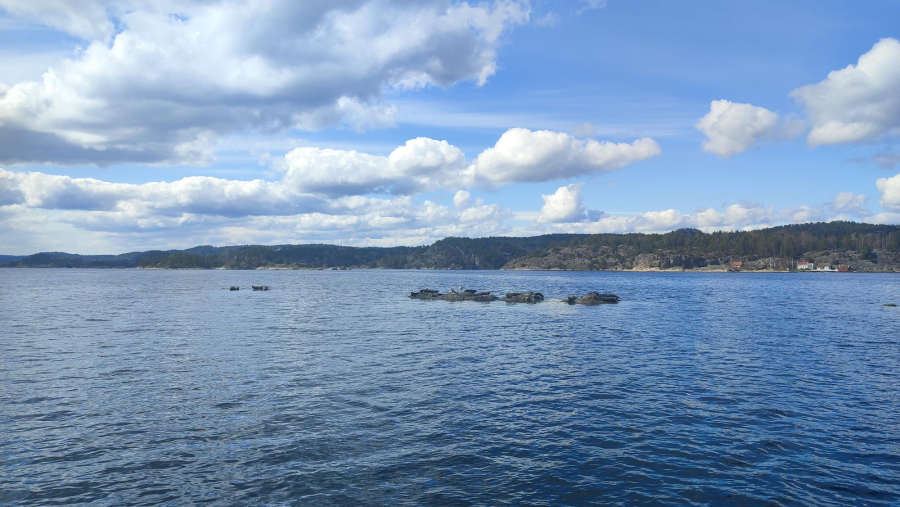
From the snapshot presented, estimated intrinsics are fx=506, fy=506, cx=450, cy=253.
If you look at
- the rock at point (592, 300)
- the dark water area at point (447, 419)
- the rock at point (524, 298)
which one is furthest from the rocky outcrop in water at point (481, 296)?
the dark water area at point (447, 419)

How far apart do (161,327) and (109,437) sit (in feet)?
124

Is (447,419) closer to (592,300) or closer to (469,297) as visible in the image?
(592,300)

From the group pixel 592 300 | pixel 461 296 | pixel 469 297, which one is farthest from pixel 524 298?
pixel 461 296

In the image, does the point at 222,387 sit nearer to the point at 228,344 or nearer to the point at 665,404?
the point at 228,344

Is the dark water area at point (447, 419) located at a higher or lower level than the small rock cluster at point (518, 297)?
lower

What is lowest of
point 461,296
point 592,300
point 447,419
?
point 447,419

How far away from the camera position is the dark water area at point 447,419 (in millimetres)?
16438

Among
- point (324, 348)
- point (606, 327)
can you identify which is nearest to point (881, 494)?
Answer: point (324, 348)

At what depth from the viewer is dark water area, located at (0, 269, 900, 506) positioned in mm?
16438

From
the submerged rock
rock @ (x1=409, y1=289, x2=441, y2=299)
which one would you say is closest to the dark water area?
the submerged rock

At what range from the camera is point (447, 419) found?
23.2 meters

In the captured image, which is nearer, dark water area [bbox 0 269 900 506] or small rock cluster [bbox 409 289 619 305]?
dark water area [bbox 0 269 900 506]

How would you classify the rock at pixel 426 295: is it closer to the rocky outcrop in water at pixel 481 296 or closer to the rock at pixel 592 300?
the rocky outcrop in water at pixel 481 296

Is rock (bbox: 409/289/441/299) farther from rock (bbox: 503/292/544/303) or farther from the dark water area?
the dark water area
